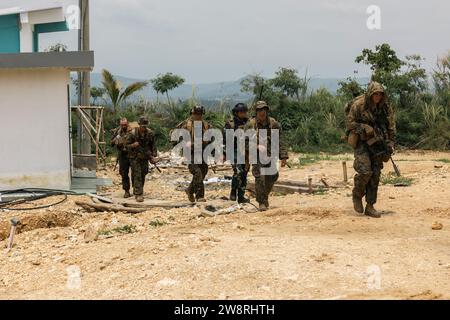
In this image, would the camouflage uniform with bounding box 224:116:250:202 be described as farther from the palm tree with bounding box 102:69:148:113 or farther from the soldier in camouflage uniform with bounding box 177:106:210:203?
the palm tree with bounding box 102:69:148:113

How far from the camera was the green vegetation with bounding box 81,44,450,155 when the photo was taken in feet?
71.3

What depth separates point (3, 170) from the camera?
11.3 meters

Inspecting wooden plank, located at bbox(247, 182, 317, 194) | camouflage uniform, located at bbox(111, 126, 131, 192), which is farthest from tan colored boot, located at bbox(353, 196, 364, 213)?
camouflage uniform, located at bbox(111, 126, 131, 192)

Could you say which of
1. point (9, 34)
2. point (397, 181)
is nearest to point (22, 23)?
point (9, 34)

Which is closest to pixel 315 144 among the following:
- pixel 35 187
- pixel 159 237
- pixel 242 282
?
pixel 35 187

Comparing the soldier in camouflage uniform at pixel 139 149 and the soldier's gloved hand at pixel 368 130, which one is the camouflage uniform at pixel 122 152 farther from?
the soldier's gloved hand at pixel 368 130

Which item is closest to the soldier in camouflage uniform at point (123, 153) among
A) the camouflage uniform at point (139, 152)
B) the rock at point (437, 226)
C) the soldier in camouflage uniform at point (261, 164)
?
the camouflage uniform at point (139, 152)

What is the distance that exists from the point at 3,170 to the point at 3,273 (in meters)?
5.34

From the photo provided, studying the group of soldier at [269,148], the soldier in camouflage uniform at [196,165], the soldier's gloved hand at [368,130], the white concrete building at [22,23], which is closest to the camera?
the soldier's gloved hand at [368,130]

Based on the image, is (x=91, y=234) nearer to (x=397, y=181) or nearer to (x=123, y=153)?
(x=123, y=153)

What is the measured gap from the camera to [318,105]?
2484 cm

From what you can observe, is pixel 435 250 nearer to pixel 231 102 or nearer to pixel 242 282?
pixel 242 282

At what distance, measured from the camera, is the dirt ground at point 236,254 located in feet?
16.0

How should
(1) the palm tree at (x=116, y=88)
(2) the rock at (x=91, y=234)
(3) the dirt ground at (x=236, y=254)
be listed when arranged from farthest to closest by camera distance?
(1) the palm tree at (x=116, y=88) < (2) the rock at (x=91, y=234) < (3) the dirt ground at (x=236, y=254)
